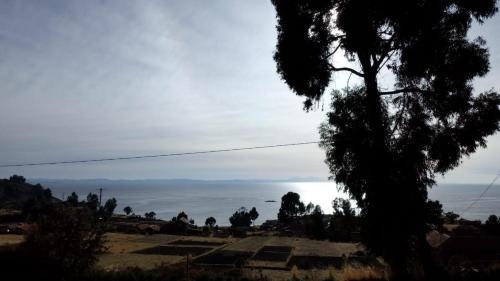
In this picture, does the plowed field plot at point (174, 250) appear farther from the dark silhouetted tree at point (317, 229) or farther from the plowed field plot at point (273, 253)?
the dark silhouetted tree at point (317, 229)

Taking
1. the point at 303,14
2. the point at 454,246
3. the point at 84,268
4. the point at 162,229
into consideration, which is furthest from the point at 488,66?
the point at 162,229

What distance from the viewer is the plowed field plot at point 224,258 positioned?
156 feet

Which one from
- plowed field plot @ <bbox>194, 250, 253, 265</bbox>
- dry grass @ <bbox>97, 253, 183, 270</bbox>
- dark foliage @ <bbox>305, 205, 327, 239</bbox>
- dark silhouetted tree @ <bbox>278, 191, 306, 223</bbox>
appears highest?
dark silhouetted tree @ <bbox>278, 191, 306, 223</bbox>

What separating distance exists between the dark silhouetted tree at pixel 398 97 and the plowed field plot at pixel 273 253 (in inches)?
1491

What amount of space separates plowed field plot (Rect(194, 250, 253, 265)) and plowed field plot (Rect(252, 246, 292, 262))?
1.70 meters

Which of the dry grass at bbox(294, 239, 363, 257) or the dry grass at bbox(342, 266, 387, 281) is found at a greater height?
the dry grass at bbox(342, 266, 387, 281)

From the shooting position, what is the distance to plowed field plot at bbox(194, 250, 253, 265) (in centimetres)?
4747

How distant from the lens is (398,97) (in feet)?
50.5

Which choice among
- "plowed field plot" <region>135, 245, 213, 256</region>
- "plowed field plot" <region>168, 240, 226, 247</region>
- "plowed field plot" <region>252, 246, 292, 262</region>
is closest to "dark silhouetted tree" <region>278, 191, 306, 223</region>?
"plowed field plot" <region>168, 240, 226, 247</region>

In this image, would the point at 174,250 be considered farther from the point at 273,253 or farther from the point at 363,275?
the point at 363,275

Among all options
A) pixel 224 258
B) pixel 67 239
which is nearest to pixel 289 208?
pixel 224 258

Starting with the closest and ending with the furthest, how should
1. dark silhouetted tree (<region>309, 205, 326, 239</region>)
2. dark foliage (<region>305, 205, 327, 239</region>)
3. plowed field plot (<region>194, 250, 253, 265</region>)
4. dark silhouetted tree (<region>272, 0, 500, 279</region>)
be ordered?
dark silhouetted tree (<region>272, 0, 500, 279</region>)
plowed field plot (<region>194, 250, 253, 265</region>)
dark silhouetted tree (<region>309, 205, 326, 239</region>)
dark foliage (<region>305, 205, 327, 239</region>)

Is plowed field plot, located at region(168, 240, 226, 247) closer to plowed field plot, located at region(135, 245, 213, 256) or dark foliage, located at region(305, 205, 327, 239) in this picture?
plowed field plot, located at region(135, 245, 213, 256)

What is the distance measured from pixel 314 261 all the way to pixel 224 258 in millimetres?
11493
